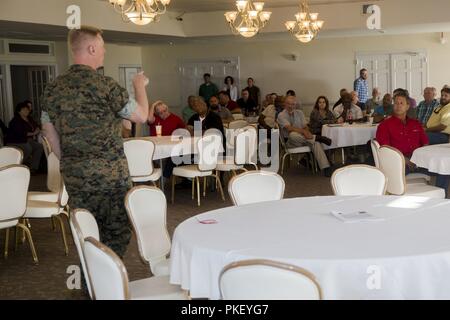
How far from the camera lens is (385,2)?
12.9 meters

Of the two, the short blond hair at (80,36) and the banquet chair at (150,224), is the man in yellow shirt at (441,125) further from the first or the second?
the short blond hair at (80,36)

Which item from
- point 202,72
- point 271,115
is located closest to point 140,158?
A: point 271,115

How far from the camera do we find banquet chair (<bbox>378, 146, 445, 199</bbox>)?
6.11 metres

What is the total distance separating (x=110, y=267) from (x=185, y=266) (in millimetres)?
576

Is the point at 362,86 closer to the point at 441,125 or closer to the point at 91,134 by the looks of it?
the point at 441,125

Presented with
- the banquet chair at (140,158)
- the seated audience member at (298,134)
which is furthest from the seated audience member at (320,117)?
the banquet chair at (140,158)

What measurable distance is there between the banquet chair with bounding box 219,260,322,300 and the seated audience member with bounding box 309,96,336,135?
9.02 meters

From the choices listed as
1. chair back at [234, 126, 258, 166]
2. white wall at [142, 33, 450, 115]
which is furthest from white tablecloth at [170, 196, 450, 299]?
white wall at [142, 33, 450, 115]

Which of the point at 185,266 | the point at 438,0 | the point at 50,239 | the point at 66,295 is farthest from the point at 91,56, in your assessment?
the point at 438,0

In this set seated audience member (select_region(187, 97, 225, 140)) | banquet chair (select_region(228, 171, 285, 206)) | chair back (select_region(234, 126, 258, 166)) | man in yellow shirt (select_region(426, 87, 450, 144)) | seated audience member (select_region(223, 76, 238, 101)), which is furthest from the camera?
seated audience member (select_region(223, 76, 238, 101))

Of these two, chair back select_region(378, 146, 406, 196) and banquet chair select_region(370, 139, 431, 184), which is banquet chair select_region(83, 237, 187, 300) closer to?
chair back select_region(378, 146, 406, 196)

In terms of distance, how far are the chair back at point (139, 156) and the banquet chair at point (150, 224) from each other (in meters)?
3.58

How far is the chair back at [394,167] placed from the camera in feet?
20.0

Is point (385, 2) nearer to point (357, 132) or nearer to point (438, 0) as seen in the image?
point (438, 0)
